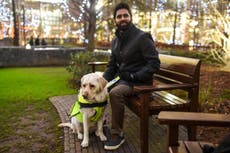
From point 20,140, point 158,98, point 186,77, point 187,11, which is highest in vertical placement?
point 187,11

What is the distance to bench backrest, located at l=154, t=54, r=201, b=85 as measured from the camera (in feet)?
12.1

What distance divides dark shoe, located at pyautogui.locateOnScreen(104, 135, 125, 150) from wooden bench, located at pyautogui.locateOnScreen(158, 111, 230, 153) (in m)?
1.47

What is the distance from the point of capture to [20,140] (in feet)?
14.2

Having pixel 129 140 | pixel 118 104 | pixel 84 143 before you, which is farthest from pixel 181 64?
pixel 84 143

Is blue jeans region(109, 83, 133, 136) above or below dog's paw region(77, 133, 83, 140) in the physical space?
above

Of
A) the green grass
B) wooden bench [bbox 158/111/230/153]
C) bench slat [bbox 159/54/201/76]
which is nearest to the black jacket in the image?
bench slat [bbox 159/54/201/76]

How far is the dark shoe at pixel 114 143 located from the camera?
12.3 feet

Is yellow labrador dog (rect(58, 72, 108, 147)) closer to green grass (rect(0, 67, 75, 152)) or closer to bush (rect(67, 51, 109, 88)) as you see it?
green grass (rect(0, 67, 75, 152))

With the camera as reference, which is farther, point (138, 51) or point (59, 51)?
point (59, 51)

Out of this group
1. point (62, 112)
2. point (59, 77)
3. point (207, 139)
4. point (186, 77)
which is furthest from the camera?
point (59, 77)

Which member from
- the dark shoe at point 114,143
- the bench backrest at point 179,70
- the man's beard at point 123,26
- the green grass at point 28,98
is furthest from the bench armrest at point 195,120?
the green grass at point 28,98

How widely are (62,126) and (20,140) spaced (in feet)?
2.43

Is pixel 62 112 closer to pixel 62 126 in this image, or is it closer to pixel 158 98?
pixel 62 126

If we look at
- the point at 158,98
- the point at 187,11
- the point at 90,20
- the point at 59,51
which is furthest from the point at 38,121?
the point at 187,11
